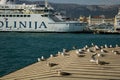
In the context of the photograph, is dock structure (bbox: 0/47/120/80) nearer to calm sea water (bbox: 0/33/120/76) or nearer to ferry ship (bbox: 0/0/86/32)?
calm sea water (bbox: 0/33/120/76)

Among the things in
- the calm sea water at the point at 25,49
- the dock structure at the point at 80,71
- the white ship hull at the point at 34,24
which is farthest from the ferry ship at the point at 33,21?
the dock structure at the point at 80,71

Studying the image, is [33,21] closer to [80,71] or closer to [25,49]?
[25,49]

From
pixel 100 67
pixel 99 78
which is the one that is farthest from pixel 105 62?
pixel 99 78

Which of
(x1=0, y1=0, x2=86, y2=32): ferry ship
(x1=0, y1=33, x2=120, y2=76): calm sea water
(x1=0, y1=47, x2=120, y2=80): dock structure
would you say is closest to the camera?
(x1=0, y1=47, x2=120, y2=80): dock structure

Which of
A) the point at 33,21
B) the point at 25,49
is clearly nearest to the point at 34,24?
the point at 33,21

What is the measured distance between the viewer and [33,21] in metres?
98.4

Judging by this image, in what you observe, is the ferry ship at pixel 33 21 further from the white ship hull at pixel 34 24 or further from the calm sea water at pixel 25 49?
the calm sea water at pixel 25 49

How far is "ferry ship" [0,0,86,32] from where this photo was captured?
9769cm

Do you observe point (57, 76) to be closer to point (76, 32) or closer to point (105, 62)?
point (105, 62)

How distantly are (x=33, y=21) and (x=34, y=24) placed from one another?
0.92 metres

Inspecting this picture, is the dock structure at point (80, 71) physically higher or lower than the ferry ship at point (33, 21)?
higher

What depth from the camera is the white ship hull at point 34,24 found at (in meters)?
97.7

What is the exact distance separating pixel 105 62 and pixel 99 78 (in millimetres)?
1843

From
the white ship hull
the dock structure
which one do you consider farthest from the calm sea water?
the white ship hull
